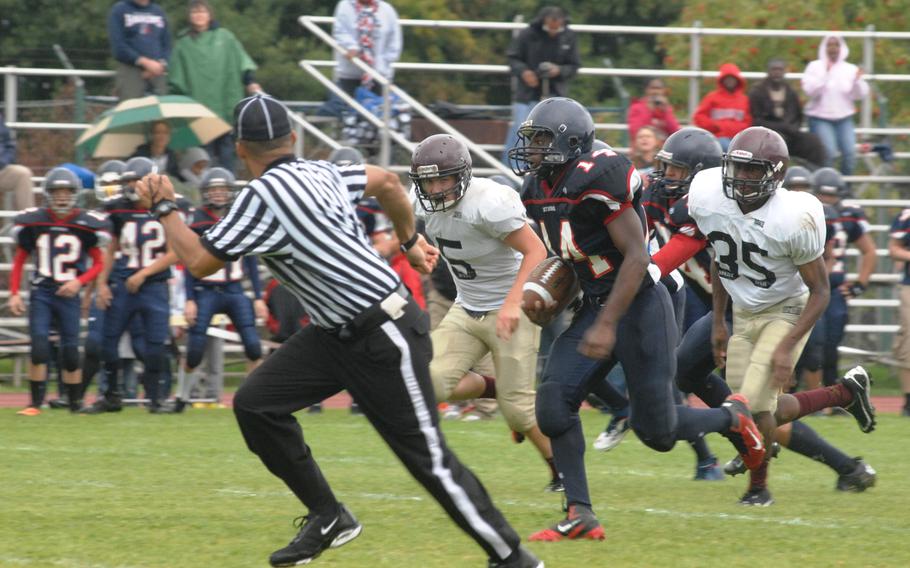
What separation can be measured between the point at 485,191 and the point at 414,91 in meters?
7.61

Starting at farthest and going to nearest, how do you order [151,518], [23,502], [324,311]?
[23,502] → [151,518] → [324,311]

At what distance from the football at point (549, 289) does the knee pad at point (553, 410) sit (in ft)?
0.98

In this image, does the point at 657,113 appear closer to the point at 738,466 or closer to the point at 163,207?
the point at 738,466

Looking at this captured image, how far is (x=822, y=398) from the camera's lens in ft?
22.0

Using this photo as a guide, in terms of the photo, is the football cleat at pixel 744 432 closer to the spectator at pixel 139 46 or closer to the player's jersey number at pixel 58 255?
the player's jersey number at pixel 58 255

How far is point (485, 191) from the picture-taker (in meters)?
6.60

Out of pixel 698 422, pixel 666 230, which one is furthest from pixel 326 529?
pixel 666 230

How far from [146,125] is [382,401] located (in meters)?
7.75

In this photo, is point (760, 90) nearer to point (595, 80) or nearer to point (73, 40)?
point (595, 80)

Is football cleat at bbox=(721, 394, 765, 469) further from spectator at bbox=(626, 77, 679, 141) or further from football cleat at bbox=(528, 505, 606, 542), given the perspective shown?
spectator at bbox=(626, 77, 679, 141)

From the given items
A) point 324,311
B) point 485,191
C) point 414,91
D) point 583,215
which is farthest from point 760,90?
point 324,311

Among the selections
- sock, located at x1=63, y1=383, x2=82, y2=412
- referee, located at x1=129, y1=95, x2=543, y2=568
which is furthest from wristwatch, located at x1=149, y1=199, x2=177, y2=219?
sock, located at x1=63, y1=383, x2=82, y2=412

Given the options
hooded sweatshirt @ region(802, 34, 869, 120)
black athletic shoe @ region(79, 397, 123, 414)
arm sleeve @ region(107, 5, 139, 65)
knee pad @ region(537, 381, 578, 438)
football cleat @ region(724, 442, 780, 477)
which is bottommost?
black athletic shoe @ region(79, 397, 123, 414)

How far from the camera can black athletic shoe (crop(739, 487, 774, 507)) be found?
6.49m
